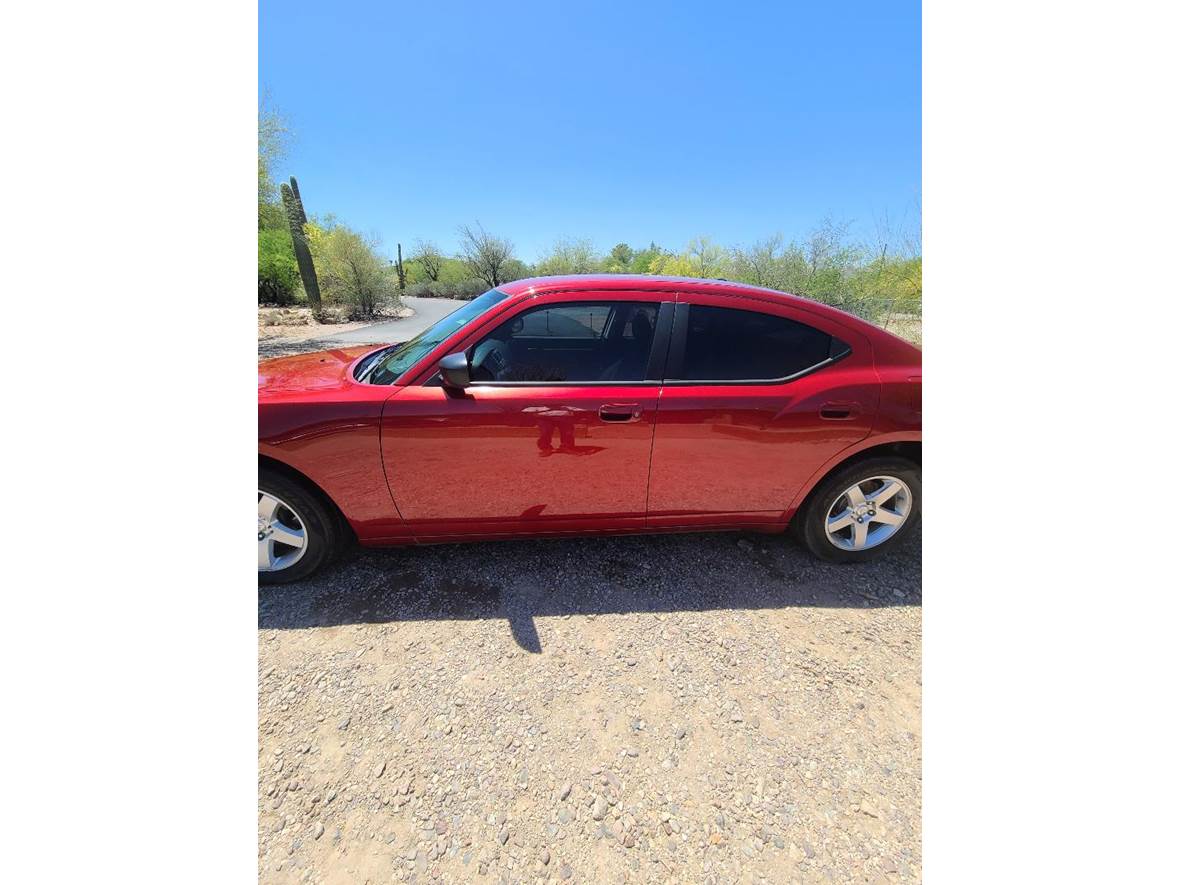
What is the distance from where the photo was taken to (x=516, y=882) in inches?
54.1

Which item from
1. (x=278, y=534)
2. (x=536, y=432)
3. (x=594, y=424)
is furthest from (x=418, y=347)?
(x=278, y=534)

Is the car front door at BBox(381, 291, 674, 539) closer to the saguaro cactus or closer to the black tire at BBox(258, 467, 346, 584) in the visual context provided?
the black tire at BBox(258, 467, 346, 584)

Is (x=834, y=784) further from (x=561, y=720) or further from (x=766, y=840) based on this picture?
(x=561, y=720)

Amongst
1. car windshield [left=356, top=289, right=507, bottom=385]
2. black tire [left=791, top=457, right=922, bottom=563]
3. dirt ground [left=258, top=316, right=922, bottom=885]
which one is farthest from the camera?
black tire [left=791, top=457, right=922, bottom=563]

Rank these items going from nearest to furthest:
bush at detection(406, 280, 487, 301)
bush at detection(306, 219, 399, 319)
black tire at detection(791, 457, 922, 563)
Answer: black tire at detection(791, 457, 922, 563) < bush at detection(306, 219, 399, 319) < bush at detection(406, 280, 487, 301)

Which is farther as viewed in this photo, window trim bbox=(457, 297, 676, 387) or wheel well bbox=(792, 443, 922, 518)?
wheel well bbox=(792, 443, 922, 518)

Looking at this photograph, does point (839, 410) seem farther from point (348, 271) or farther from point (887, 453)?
point (348, 271)

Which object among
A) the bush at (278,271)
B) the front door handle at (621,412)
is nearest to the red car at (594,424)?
the front door handle at (621,412)

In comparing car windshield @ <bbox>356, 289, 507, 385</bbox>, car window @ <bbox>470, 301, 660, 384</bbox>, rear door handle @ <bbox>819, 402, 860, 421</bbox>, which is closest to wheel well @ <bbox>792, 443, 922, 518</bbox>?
rear door handle @ <bbox>819, 402, 860, 421</bbox>

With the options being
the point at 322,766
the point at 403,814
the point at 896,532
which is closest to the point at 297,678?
the point at 322,766

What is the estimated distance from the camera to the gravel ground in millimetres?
1460

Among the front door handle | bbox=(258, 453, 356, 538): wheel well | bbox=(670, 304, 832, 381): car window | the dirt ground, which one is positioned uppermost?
bbox=(670, 304, 832, 381): car window

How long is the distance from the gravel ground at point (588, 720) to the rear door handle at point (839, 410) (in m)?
0.98

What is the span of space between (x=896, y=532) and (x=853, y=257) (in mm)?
14304
